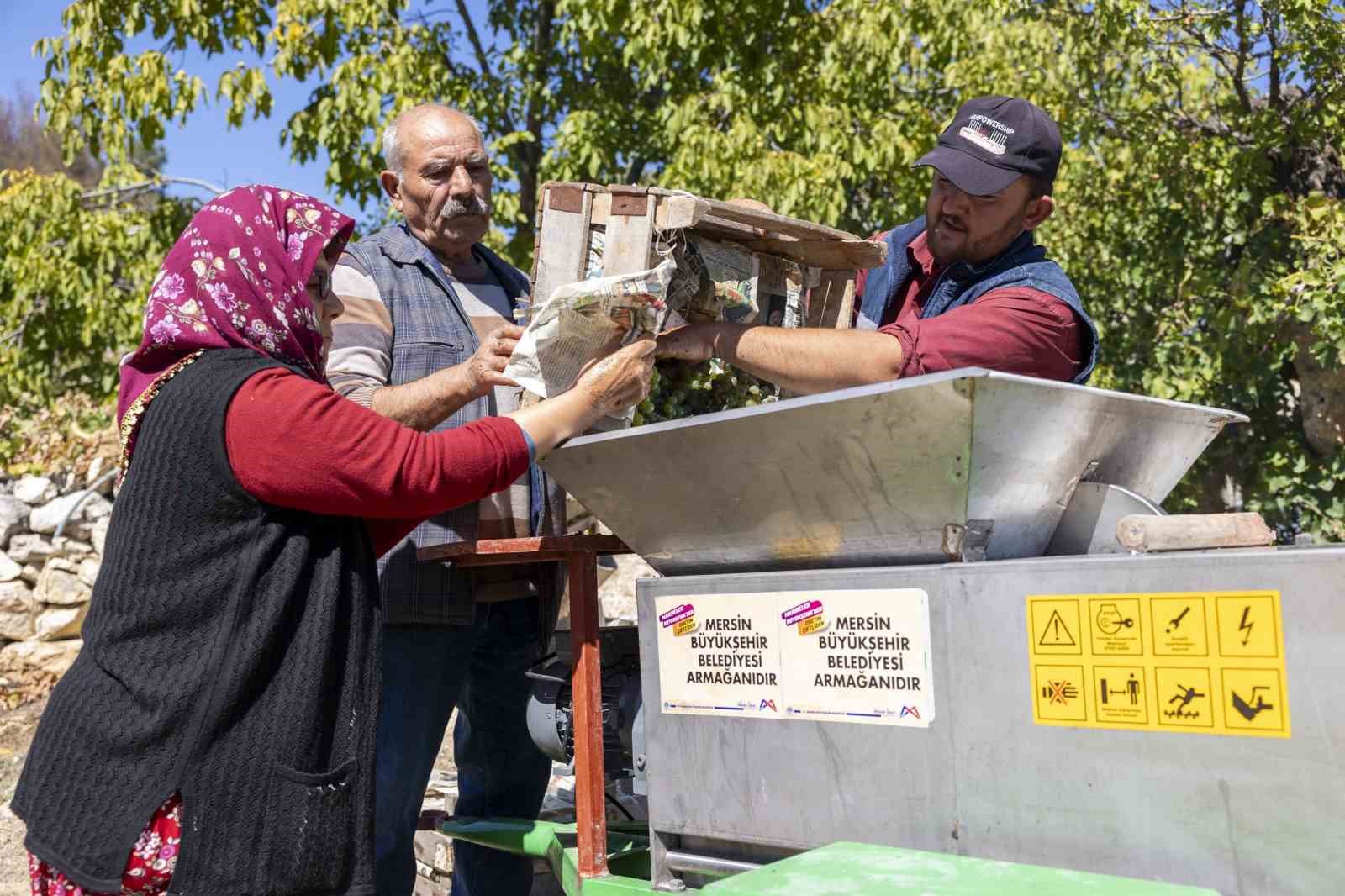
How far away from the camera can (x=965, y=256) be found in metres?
2.65

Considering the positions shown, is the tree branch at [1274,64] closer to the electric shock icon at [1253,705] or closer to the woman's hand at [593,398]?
the woman's hand at [593,398]

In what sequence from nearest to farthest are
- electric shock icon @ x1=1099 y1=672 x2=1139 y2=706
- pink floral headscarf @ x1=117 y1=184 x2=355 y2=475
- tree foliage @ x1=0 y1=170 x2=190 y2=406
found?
electric shock icon @ x1=1099 y1=672 x2=1139 y2=706 → pink floral headscarf @ x1=117 y1=184 x2=355 y2=475 → tree foliage @ x1=0 y1=170 x2=190 y2=406

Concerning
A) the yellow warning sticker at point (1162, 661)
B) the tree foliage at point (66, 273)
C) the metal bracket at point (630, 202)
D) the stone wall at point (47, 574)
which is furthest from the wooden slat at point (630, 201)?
the tree foliage at point (66, 273)

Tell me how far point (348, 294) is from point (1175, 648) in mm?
1922

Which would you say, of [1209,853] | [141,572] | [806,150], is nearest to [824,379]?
[1209,853]

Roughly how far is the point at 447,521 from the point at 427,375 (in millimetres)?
330

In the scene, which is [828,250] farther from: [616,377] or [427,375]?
[427,375]

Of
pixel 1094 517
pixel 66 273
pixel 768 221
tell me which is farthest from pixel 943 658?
pixel 66 273

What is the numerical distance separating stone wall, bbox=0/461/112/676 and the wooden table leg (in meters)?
6.50

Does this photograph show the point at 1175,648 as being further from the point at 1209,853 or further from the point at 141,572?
the point at 141,572

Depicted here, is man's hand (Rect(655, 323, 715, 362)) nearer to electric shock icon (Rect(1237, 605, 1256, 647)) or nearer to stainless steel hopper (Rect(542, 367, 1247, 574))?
stainless steel hopper (Rect(542, 367, 1247, 574))

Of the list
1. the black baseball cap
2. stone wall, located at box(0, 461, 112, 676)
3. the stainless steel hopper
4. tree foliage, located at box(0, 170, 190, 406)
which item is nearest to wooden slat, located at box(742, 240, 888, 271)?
the black baseball cap

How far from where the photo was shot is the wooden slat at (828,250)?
2.63m

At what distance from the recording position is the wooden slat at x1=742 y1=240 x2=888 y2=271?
2.63 metres
